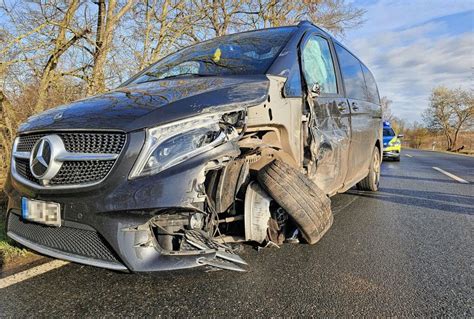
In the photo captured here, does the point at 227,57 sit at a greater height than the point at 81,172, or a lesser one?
greater

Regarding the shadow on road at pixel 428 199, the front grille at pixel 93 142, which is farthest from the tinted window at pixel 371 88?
the front grille at pixel 93 142

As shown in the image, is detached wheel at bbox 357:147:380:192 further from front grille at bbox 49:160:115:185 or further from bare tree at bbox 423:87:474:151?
bare tree at bbox 423:87:474:151

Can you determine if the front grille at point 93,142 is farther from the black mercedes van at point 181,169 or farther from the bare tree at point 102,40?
the bare tree at point 102,40

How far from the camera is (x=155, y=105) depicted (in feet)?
7.33

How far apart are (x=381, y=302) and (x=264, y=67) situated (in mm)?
1877

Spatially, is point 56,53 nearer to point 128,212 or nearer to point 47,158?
point 47,158

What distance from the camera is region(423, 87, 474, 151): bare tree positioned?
52.1 meters

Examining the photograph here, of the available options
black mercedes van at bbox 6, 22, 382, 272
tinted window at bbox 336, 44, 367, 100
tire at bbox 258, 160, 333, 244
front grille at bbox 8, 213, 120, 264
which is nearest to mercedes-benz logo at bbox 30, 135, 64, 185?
black mercedes van at bbox 6, 22, 382, 272

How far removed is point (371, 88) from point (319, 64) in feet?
8.53

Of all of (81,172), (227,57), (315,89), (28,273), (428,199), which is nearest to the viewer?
(81,172)

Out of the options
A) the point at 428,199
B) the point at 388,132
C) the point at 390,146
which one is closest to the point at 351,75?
the point at 428,199

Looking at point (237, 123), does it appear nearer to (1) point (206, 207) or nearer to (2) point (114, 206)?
(1) point (206, 207)

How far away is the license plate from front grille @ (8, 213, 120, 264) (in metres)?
0.05

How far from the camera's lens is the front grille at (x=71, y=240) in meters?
2.03
